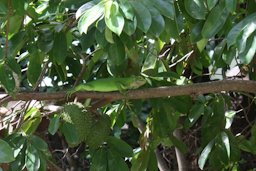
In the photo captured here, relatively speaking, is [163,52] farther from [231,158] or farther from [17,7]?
[17,7]

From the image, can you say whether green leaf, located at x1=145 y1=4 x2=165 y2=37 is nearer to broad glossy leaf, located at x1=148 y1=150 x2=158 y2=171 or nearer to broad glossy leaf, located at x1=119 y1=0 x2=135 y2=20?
broad glossy leaf, located at x1=119 y1=0 x2=135 y2=20

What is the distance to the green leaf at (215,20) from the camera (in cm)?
115

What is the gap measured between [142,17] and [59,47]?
44 centimetres

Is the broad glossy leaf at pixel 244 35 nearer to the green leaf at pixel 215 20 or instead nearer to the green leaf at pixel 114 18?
the green leaf at pixel 215 20

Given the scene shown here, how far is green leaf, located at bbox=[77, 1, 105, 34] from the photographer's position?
104 centimetres

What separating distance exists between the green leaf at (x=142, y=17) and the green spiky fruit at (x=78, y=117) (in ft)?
1.04

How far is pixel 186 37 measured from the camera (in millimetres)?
1794

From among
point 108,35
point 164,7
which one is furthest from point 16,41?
point 164,7

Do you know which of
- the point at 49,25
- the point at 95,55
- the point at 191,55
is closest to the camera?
the point at 49,25

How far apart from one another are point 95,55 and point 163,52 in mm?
498

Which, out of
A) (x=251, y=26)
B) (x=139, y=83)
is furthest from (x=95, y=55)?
(x=251, y=26)

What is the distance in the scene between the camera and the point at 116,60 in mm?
1284

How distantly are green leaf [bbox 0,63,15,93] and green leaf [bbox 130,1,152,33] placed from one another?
1.30 ft

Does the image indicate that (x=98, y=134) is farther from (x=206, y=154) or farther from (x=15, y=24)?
(x=206, y=154)
